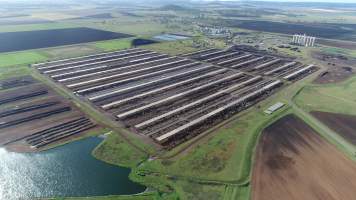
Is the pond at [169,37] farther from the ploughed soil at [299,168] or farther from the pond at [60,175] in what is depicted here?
the pond at [60,175]

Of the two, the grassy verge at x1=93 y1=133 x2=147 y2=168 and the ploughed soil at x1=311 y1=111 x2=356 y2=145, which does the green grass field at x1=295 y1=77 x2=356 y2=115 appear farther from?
the grassy verge at x1=93 y1=133 x2=147 y2=168

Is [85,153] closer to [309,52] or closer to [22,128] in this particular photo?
[22,128]

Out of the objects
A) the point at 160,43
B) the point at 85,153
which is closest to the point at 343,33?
the point at 160,43

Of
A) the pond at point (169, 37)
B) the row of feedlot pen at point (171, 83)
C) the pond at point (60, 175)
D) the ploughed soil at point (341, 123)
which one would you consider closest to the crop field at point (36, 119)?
the pond at point (60, 175)

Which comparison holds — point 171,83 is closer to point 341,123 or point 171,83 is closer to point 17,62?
point 341,123

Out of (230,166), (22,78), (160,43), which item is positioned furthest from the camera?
(160,43)

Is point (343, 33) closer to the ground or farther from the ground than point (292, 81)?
farther from the ground

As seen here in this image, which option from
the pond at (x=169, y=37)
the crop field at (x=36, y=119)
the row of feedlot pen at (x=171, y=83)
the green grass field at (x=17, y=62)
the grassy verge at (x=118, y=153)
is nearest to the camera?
the grassy verge at (x=118, y=153)
